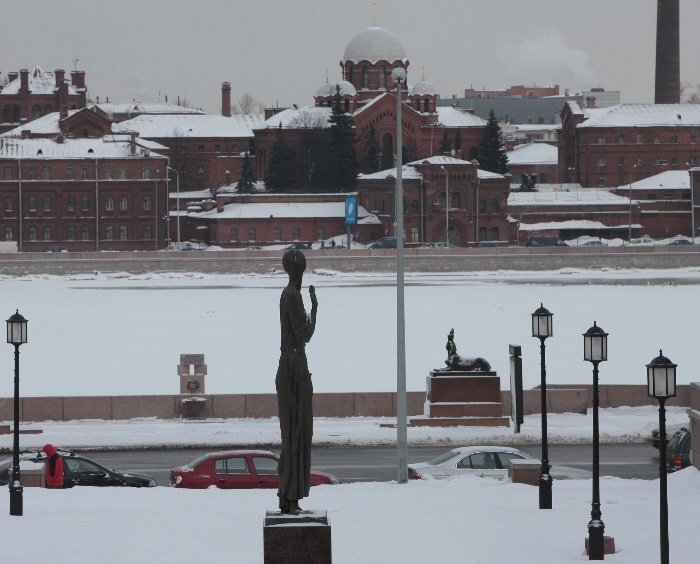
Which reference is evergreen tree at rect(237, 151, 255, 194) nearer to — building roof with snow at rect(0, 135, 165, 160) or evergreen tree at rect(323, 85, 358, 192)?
evergreen tree at rect(323, 85, 358, 192)

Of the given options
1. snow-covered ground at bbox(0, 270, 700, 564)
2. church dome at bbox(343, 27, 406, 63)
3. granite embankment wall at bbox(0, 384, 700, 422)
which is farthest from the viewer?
church dome at bbox(343, 27, 406, 63)

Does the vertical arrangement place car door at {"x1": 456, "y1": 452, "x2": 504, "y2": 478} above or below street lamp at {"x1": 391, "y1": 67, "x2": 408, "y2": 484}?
below

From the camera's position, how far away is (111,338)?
5688 cm

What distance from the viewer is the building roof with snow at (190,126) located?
151 metres

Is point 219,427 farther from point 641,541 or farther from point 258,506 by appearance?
point 641,541

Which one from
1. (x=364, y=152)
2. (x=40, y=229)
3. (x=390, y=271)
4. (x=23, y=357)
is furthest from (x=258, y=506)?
(x=364, y=152)

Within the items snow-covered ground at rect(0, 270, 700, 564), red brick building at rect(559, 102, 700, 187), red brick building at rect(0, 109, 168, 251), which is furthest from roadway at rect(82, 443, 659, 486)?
red brick building at rect(559, 102, 700, 187)

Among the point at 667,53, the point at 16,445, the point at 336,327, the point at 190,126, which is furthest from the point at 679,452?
the point at 190,126

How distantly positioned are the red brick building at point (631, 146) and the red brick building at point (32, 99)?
47.6 m

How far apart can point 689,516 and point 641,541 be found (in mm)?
1500

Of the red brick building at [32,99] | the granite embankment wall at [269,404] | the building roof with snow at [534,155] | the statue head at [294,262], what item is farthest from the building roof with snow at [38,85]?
the statue head at [294,262]

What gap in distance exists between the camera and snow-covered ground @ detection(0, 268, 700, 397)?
4509 centimetres

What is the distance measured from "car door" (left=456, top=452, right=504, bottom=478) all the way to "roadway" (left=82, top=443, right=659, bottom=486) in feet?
8.18

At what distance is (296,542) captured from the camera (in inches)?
646
